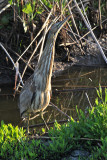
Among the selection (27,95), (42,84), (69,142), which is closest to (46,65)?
(42,84)

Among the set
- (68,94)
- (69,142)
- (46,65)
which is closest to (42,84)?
(46,65)

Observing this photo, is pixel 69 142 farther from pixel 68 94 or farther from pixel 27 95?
pixel 68 94

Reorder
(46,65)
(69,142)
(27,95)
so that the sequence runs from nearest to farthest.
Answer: (69,142) → (46,65) → (27,95)

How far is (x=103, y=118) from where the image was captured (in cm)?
229

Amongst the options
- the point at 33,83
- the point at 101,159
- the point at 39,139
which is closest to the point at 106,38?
the point at 33,83

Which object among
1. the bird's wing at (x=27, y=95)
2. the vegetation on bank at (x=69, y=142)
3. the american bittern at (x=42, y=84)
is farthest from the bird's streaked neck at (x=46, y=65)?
the vegetation on bank at (x=69, y=142)

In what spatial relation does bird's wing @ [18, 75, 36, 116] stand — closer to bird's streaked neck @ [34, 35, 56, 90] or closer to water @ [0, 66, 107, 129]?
bird's streaked neck @ [34, 35, 56, 90]

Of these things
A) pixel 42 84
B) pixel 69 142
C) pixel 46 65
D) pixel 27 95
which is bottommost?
pixel 69 142

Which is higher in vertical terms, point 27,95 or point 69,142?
point 27,95

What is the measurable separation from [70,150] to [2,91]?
2291 mm

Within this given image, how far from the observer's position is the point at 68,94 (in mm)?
4242

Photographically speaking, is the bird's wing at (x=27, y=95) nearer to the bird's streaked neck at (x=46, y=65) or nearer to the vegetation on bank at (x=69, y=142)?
the bird's streaked neck at (x=46, y=65)

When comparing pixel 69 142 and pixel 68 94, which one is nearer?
pixel 69 142

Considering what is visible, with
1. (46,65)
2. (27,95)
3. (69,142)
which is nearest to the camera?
(69,142)
